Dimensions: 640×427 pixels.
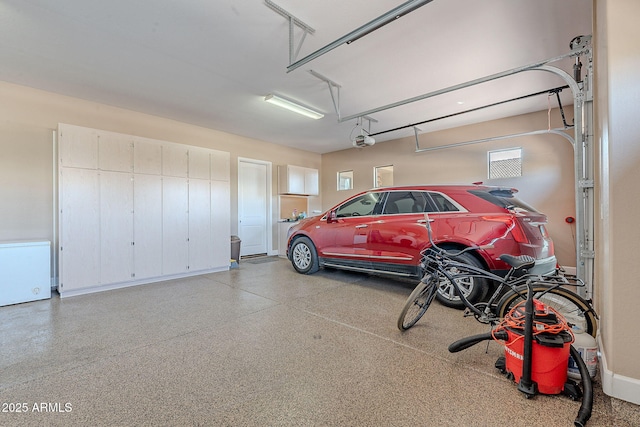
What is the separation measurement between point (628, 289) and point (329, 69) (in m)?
3.46

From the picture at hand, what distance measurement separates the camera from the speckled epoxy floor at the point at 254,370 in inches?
59.6

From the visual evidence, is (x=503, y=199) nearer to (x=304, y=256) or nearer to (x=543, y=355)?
(x=543, y=355)

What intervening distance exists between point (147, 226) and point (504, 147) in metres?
6.84

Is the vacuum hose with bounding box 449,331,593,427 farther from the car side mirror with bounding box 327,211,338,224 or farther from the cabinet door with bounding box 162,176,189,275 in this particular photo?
the cabinet door with bounding box 162,176,189,275

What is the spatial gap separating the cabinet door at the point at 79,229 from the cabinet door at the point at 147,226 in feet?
1.65

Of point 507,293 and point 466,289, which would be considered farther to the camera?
point 466,289

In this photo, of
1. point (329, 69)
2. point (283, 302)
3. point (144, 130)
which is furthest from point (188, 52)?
point (283, 302)

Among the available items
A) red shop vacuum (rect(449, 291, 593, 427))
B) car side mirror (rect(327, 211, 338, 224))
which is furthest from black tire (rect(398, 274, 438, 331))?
car side mirror (rect(327, 211, 338, 224))

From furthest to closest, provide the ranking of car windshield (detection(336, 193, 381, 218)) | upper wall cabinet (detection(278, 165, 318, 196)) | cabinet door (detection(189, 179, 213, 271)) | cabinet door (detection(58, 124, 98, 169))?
upper wall cabinet (detection(278, 165, 318, 196)) → cabinet door (detection(189, 179, 213, 271)) → car windshield (detection(336, 193, 381, 218)) → cabinet door (detection(58, 124, 98, 169))

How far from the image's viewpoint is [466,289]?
3184 millimetres

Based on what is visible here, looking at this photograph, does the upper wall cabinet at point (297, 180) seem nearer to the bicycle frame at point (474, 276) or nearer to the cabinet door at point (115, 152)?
the cabinet door at point (115, 152)

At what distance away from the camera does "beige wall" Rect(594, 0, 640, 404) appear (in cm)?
157

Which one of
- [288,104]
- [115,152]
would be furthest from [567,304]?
[115,152]

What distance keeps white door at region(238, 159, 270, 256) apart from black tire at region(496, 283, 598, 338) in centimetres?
572
